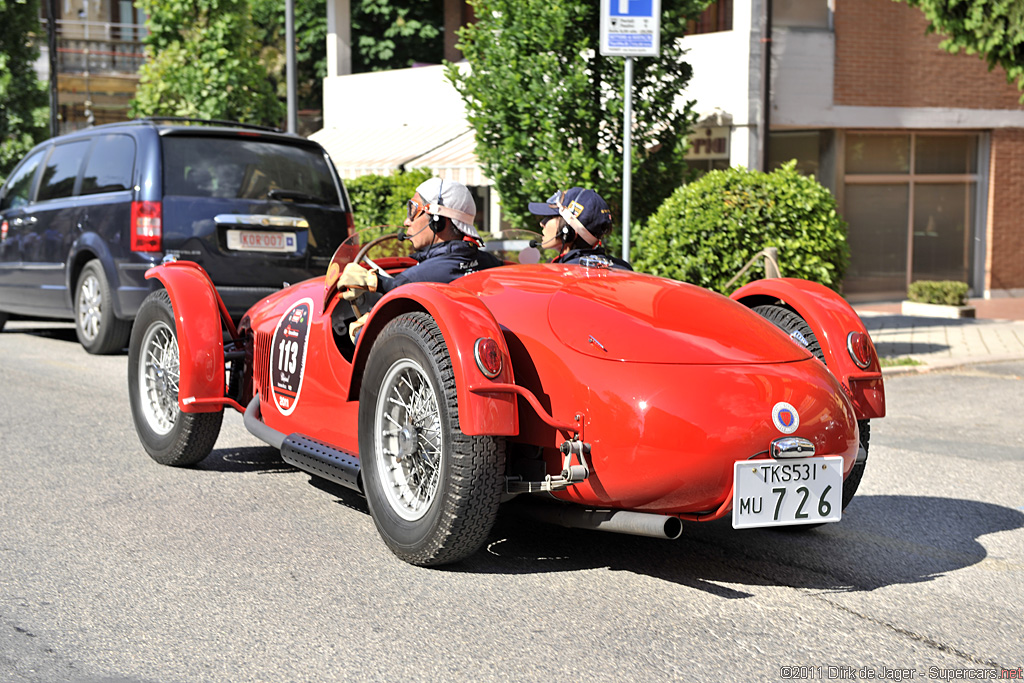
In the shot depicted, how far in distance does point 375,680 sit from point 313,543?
146 cm

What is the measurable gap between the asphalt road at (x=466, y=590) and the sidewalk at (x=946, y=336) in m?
5.48

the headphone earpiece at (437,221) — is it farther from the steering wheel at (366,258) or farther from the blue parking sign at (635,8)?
the blue parking sign at (635,8)

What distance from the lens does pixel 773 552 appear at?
4.70m

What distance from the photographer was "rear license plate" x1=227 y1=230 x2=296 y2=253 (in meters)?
10.0

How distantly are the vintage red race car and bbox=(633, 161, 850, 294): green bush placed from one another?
17.3ft

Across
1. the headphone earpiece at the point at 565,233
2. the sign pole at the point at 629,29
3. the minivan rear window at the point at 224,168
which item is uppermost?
the sign pole at the point at 629,29

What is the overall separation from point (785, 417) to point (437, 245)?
1.80 metres

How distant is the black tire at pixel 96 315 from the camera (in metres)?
10.5

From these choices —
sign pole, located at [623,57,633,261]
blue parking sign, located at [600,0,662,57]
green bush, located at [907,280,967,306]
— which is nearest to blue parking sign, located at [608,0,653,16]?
blue parking sign, located at [600,0,662,57]

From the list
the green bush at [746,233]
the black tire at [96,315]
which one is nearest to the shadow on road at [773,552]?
the green bush at [746,233]

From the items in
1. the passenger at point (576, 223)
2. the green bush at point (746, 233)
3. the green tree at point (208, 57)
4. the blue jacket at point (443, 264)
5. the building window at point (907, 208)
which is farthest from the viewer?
the green tree at point (208, 57)

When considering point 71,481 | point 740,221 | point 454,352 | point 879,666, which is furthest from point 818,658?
point 740,221

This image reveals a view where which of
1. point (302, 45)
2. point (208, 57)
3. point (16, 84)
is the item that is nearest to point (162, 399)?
point (208, 57)

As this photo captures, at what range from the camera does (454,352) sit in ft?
13.4
